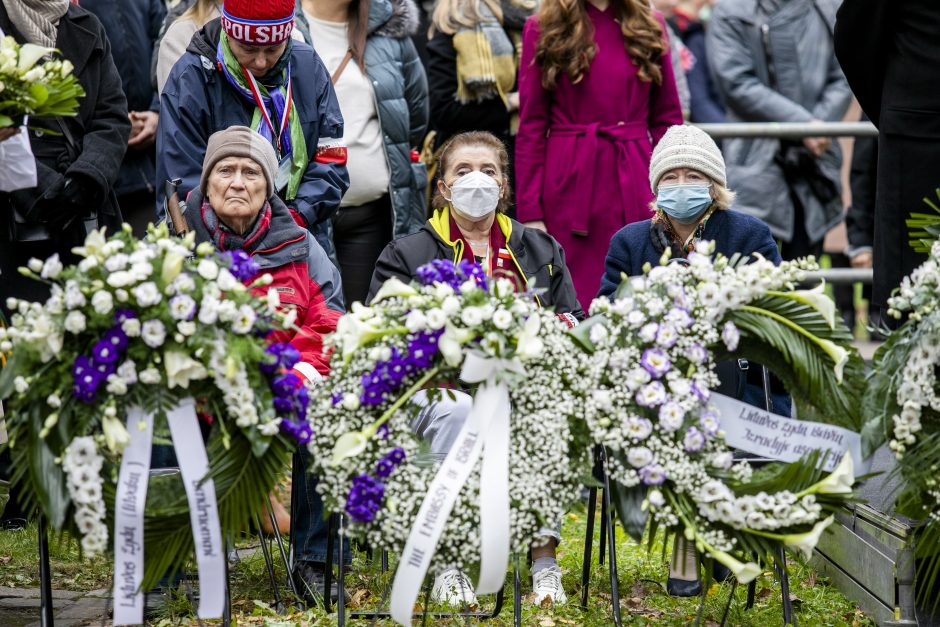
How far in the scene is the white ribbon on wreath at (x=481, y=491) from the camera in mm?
3820

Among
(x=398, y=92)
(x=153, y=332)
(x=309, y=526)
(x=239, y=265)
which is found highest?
→ (x=398, y=92)

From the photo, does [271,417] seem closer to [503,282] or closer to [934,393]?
[503,282]

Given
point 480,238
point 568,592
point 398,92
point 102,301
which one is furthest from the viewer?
point 398,92

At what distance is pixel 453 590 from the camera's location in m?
4.90

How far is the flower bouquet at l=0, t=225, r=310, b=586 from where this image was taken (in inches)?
148

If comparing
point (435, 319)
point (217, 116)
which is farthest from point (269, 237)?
point (435, 319)

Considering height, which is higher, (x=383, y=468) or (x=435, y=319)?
(x=435, y=319)

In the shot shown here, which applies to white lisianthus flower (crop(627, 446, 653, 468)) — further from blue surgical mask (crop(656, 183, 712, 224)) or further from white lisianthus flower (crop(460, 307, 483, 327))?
blue surgical mask (crop(656, 183, 712, 224))

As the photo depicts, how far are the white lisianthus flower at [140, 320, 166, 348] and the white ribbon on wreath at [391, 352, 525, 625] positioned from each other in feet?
2.74

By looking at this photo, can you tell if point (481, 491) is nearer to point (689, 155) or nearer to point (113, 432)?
point (113, 432)

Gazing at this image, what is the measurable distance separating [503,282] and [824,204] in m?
5.57

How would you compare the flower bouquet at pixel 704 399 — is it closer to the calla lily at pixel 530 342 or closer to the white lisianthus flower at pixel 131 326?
the calla lily at pixel 530 342

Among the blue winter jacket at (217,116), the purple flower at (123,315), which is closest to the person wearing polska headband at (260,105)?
the blue winter jacket at (217,116)

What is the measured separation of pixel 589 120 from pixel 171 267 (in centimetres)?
363
